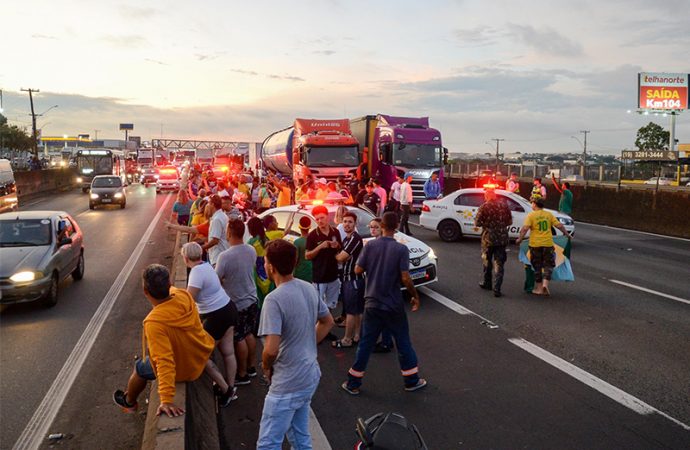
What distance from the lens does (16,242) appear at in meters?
10.7

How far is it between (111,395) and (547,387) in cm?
464

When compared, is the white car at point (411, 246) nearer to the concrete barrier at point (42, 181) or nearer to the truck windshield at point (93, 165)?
the concrete barrier at point (42, 181)

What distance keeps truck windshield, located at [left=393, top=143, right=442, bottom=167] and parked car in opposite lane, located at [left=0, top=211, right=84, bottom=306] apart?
15476 millimetres

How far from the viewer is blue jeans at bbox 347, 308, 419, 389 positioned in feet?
20.5

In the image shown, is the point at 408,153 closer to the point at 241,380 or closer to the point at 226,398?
the point at 241,380

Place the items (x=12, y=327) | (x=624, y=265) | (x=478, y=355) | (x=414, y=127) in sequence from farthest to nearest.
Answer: (x=414, y=127), (x=624, y=265), (x=12, y=327), (x=478, y=355)

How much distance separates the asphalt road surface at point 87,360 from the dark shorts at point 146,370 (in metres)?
0.71

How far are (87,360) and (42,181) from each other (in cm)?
4072

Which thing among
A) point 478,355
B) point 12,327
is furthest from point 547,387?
point 12,327

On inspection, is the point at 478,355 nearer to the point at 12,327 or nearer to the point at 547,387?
the point at 547,387

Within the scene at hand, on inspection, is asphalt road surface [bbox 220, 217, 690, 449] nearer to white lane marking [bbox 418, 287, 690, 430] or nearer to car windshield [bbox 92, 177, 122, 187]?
white lane marking [bbox 418, 287, 690, 430]

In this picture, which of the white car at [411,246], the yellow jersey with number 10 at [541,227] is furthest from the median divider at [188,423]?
the yellow jersey with number 10 at [541,227]

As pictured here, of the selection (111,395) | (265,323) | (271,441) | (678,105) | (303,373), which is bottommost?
(111,395)

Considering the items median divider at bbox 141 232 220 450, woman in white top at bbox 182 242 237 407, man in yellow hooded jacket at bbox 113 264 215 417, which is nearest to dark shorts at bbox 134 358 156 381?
man in yellow hooded jacket at bbox 113 264 215 417
